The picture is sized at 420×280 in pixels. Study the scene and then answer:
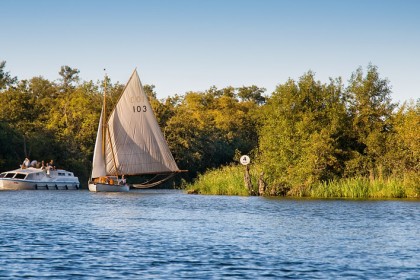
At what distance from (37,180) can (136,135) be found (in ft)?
64.0

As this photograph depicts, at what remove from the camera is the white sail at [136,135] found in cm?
7344

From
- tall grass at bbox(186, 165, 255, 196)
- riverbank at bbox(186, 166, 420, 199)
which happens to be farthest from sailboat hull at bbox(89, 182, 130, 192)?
riverbank at bbox(186, 166, 420, 199)

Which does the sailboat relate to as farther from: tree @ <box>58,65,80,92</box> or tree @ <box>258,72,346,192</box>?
tree @ <box>58,65,80,92</box>

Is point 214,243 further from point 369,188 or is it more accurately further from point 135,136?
point 135,136

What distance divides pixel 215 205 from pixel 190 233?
18.7 metres

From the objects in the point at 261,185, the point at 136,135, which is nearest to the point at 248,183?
the point at 261,185

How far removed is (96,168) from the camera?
7694 centimetres

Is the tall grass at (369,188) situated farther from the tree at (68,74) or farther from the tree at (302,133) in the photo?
the tree at (68,74)

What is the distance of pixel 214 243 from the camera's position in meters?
28.3

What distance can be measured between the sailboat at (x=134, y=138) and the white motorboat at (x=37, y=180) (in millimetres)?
14182

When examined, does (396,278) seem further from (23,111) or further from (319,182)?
(23,111)

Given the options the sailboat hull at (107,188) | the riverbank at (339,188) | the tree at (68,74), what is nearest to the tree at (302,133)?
the riverbank at (339,188)

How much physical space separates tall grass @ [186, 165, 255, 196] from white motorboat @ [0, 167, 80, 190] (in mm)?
25934

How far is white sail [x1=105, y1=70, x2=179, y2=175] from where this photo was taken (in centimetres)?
7344
